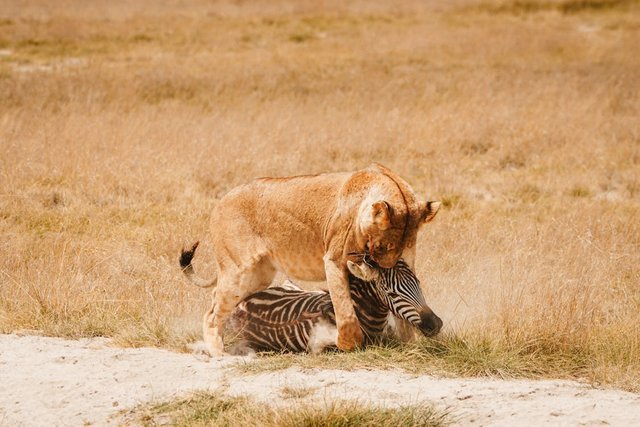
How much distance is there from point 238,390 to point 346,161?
7413 millimetres

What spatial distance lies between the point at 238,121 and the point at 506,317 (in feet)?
28.0

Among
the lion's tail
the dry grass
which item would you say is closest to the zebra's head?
the dry grass

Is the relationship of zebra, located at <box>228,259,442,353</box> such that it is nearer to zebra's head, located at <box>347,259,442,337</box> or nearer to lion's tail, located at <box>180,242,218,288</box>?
Result: zebra's head, located at <box>347,259,442,337</box>

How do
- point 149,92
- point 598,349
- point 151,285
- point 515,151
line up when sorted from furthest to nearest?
point 149,92 → point 515,151 → point 151,285 → point 598,349

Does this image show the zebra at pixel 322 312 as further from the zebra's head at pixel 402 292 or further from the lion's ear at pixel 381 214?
the lion's ear at pixel 381 214

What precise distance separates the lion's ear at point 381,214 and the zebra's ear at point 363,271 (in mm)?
326

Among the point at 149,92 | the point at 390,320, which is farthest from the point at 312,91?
the point at 390,320

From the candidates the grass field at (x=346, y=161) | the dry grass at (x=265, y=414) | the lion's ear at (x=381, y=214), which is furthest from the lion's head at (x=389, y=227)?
the dry grass at (x=265, y=414)

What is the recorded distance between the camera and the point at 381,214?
20.1ft

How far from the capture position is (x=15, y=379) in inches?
250

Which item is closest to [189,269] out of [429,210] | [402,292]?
[402,292]

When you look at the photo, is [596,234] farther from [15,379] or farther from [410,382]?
[15,379]

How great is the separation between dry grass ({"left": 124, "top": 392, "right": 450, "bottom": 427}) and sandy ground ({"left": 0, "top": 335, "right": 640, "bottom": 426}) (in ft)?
0.37

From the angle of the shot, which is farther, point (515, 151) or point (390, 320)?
point (515, 151)
